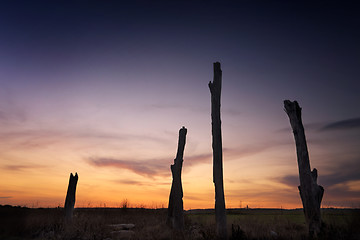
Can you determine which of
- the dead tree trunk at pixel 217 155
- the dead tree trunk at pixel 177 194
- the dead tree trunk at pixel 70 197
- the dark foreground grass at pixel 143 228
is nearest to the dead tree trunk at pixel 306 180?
the dark foreground grass at pixel 143 228

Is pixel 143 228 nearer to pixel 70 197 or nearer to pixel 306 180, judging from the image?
pixel 70 197

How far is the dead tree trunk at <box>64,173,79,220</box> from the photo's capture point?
1777 centimetres

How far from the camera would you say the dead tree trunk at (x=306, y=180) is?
1030 centimetres

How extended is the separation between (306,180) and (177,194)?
6.75 m

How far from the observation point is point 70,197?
18.3 m

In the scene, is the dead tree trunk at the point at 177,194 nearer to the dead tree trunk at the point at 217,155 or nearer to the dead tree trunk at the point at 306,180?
the dead tree trunk at the point at 217,155

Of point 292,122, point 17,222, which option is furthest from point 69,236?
point 292,122

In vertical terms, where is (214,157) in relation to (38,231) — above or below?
above

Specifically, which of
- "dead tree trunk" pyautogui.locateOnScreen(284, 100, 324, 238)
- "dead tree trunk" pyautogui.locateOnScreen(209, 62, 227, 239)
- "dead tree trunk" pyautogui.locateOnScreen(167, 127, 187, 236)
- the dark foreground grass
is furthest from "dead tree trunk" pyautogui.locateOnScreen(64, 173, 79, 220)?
"dead tree trunk" pyautogui.locateOnScreen(284, 100, 324, 238)

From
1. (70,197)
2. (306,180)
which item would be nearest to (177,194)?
(306,180)

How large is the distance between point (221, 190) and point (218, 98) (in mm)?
3933

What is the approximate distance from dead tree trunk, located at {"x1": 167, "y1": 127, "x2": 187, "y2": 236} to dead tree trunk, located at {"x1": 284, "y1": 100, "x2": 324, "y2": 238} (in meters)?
6.10

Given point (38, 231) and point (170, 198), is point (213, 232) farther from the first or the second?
point (38, 231)

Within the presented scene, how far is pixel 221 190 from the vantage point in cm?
1118
